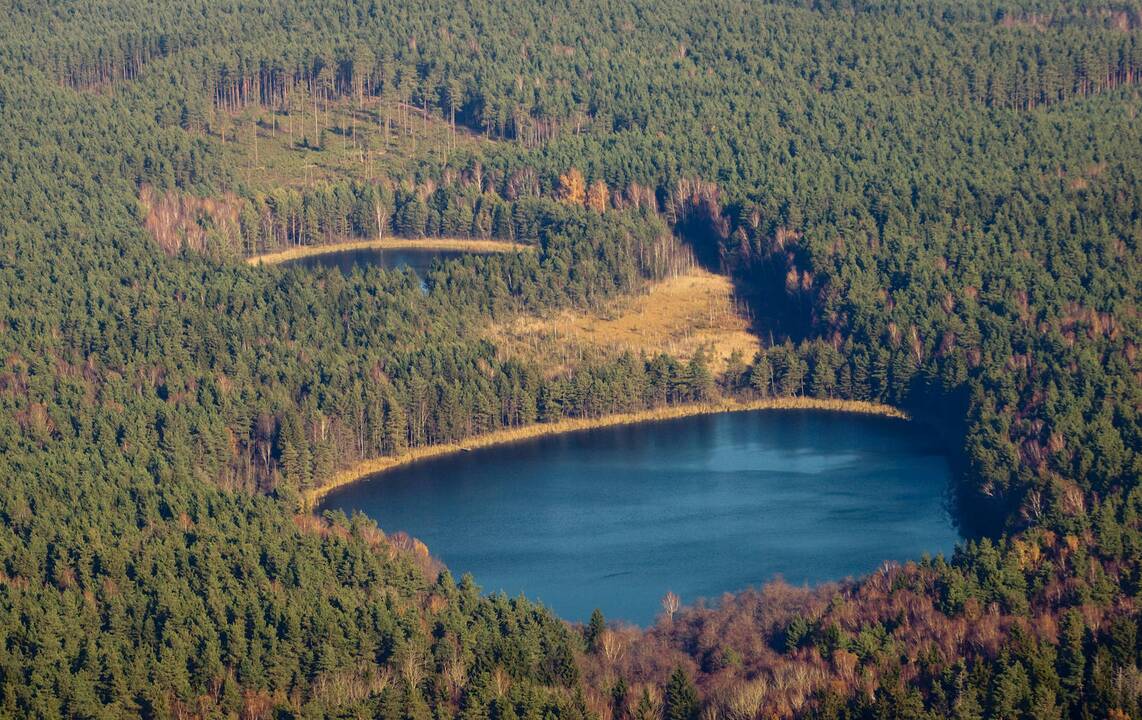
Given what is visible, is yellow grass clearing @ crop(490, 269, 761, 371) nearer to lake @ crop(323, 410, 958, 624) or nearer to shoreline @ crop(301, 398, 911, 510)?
shoreline @ crop(301, 398, 911, 510)

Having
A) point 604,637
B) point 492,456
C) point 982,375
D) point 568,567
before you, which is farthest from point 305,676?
point 982,375

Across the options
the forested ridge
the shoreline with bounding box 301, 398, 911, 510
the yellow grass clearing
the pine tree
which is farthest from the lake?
the pine tree

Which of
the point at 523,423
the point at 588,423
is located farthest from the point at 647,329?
the point at 523,423

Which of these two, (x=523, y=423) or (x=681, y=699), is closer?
(x=681, y=699)

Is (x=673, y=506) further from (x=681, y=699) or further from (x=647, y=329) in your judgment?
(x=681, y=699)

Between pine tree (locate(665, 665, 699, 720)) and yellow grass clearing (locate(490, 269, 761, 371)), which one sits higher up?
pine tree (locate(665, 665, 699, 720))

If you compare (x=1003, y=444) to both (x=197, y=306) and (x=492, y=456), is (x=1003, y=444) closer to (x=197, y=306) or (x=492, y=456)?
(x=492, y=456)
